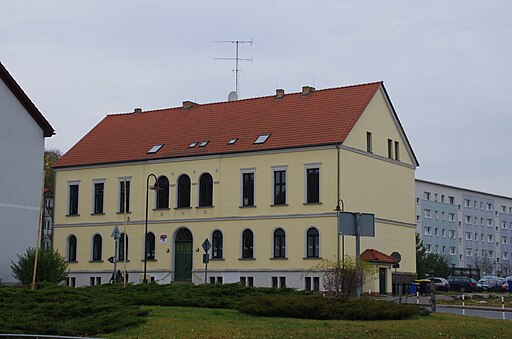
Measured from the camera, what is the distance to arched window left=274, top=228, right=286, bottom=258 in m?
53.1

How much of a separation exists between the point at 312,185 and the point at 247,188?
5.04 metres

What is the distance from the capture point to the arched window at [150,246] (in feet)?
193

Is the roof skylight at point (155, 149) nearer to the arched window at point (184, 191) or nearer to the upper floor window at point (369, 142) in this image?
the arched window at point (184, 191)

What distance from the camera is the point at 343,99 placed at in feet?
183

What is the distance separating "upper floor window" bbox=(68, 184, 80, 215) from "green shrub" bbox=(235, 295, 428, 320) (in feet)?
137

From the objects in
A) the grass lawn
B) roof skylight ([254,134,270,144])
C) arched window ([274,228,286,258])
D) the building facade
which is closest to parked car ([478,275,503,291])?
the building facade

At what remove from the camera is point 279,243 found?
53312mm

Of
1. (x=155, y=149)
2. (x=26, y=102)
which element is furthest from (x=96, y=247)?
(x=26, y=102)

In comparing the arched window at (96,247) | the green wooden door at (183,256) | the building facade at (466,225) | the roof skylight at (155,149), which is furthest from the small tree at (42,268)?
the building facade at (466,225)

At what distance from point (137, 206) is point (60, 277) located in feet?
80.2

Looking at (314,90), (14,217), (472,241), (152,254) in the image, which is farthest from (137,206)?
(472,241)

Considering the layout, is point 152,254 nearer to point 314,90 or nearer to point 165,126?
point 165,126

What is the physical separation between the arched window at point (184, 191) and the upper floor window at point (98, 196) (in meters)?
7.15

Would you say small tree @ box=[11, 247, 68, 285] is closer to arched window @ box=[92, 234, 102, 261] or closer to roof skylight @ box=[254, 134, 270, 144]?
roof skylight @ box=[254, 134, 270, 144]
